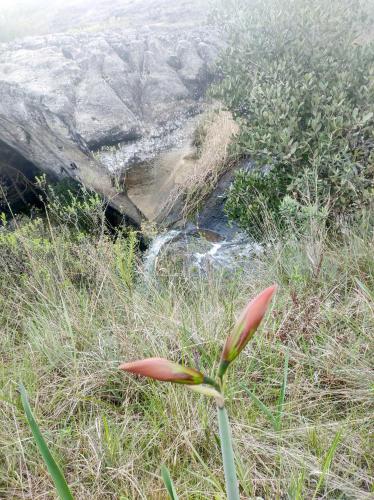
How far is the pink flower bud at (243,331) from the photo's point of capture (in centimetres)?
53

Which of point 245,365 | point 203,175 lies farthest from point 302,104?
point 245,365

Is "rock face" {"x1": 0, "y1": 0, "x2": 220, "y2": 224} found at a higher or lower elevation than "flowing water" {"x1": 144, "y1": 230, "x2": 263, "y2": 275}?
higher

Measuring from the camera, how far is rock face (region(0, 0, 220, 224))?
20.1 ft

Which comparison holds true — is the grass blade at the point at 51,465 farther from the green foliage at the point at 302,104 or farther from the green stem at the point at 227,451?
the green foliage at the point at 302,104

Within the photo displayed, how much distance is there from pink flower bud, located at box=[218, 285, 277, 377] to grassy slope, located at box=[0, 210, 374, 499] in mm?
740

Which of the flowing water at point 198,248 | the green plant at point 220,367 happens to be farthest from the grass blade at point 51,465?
the flowing water at point 198,248

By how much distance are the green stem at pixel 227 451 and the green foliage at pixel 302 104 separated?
10.00ft

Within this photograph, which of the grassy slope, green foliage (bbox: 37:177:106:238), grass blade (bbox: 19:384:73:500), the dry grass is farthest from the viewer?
the dry grass

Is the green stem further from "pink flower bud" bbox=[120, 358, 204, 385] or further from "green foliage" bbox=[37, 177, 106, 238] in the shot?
"green foliage" bbox=[37, 177, 106, 238]

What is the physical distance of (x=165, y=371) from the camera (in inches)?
20.1

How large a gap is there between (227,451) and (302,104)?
12.4 ft

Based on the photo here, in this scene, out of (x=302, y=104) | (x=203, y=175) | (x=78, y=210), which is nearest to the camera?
(x=302, y=104)

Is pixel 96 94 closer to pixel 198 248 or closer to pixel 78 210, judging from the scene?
pixel 78 210

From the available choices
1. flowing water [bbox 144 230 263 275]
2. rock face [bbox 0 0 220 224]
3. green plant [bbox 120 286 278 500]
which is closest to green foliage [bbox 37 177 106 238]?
rock face [bbox 0 0 220 224]
